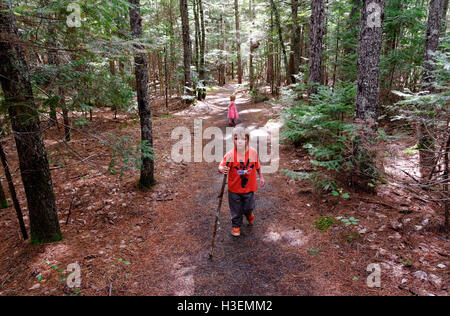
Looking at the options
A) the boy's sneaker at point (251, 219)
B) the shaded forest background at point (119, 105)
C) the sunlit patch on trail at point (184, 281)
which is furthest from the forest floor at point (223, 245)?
the shaded forest background at point (119, 105)

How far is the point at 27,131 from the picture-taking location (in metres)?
4.20

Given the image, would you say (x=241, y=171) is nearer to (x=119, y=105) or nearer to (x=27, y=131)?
(x=119, y=105)

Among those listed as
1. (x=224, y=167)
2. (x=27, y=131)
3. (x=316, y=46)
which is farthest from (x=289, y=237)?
(x=316, y=46)

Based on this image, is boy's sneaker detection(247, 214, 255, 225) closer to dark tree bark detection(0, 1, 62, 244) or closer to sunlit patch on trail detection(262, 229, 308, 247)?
sunlit patch on trail detection(262, 229, 308, 247)

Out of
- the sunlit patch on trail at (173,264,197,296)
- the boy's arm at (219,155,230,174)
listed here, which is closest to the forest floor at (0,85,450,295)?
the sunlit patch on trail at (173,264,197,296)

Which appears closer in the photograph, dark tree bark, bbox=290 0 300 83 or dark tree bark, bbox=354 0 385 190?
dark tree bark, bbox=354 0 385 190

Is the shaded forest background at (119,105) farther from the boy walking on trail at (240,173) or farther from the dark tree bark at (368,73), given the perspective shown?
the boy walking on trail at (240,173)

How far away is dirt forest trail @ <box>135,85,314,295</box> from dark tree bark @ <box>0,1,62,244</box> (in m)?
2.18

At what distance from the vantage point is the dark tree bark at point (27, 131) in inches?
151

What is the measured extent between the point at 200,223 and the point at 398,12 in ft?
38.8

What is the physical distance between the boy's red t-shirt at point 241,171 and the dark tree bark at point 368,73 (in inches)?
96.7

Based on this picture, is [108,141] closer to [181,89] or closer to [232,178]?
[232,178]

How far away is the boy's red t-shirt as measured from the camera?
5.05 metres

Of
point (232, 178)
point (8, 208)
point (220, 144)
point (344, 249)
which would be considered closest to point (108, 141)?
point (232, 178)
